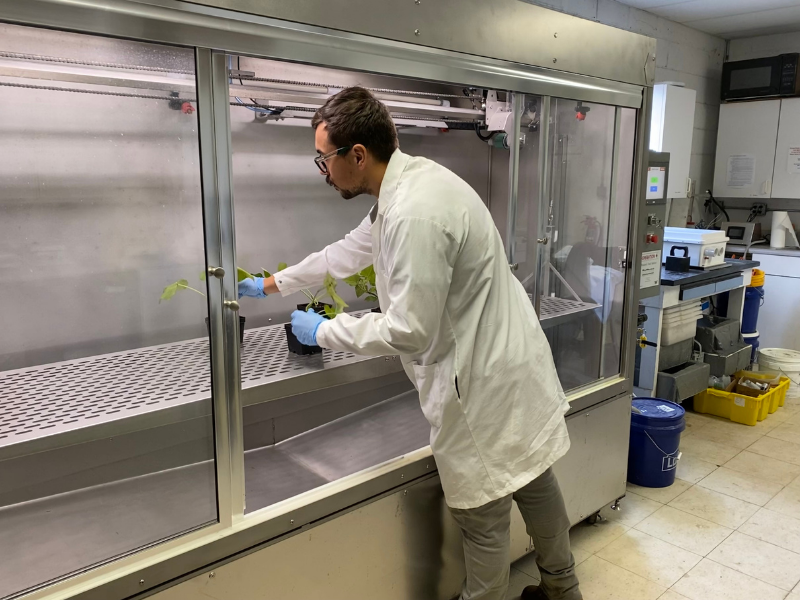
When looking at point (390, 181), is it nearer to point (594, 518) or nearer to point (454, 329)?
point (454, 329)

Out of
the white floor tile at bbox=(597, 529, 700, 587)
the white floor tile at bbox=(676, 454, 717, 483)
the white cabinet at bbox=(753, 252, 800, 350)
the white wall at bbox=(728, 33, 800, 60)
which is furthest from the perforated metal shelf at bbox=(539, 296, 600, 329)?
the white wall at bbox=(728, 33, 800, 60)

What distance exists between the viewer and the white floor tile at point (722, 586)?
1.97 meters

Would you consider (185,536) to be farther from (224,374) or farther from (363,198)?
(363,198)

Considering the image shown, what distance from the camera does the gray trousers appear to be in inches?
60.8

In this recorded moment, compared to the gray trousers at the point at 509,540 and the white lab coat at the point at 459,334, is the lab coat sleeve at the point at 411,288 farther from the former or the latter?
the gray trousers at the point at 509,540

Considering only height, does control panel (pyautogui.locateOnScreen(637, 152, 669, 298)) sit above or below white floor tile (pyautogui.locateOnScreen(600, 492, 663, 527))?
above

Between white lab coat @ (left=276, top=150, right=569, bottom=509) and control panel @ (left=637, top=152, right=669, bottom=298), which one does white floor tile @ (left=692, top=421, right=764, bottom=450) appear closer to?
control panel @ (left=637, top=152, right=669, bottom=298)

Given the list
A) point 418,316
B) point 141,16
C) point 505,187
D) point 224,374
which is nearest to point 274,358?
point 224,374

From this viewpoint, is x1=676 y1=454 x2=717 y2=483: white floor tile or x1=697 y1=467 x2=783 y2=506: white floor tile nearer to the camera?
x1=697 y1=467 x2=783 y2=506: white floor tile

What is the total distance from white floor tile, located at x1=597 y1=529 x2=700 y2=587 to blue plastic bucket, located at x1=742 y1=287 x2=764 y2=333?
90.5 inches

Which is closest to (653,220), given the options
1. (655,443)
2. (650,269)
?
(650,269)

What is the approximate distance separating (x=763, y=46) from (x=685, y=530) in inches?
163

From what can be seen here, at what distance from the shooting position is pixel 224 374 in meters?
1.24

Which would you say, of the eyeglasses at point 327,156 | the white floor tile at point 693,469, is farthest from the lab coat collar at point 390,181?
the white floor tile at point 693,469
